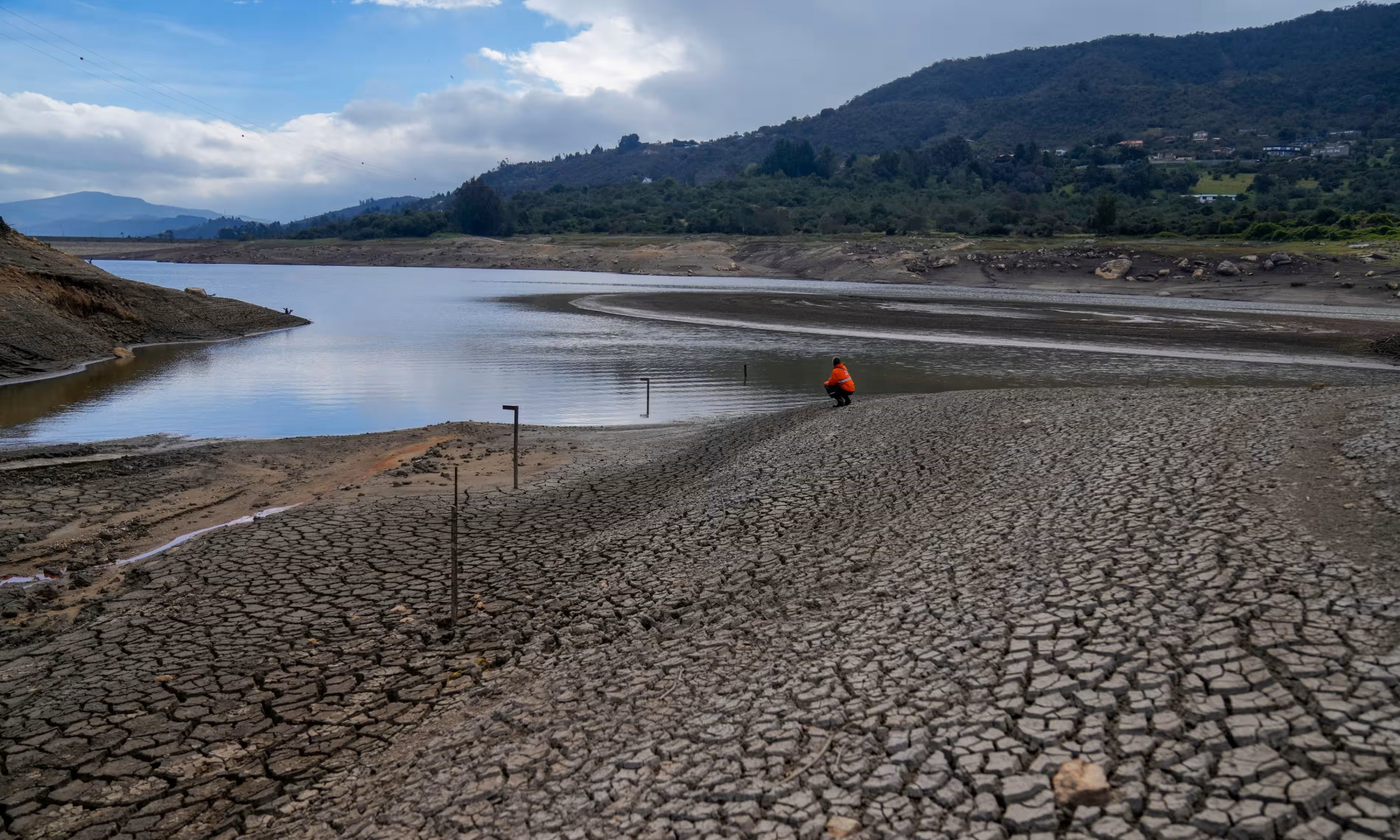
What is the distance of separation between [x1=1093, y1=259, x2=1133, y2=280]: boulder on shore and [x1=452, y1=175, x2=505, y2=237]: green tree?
286 feet

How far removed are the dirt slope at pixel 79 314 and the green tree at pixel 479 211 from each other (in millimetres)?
90167

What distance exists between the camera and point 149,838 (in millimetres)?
5828

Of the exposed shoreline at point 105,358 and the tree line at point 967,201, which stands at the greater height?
the tree line at point 967,201

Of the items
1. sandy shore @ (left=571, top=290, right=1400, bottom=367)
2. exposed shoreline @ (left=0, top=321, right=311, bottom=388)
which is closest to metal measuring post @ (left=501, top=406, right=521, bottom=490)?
exposed shoreline @ (left=0, top=321, right=311, bottom=388)

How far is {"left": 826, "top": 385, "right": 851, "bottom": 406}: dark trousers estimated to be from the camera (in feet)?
63.1

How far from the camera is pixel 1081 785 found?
16.2 ft

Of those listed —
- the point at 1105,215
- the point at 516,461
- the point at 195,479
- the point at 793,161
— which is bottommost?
the point at 195,479

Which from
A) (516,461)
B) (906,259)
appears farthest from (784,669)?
(906,259)

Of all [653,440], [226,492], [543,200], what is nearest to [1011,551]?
[653,440]

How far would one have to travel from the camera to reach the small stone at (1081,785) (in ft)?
15.8

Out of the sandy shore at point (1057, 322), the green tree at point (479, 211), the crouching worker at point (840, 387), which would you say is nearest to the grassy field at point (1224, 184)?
the sandy shore at point (1057, 322)

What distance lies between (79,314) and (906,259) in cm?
6097

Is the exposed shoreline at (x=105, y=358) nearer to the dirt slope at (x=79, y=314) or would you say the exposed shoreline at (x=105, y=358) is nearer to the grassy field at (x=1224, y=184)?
the dirt slope at (x=79, y=314)

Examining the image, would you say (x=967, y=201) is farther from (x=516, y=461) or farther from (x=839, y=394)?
(x=516, y=461)
